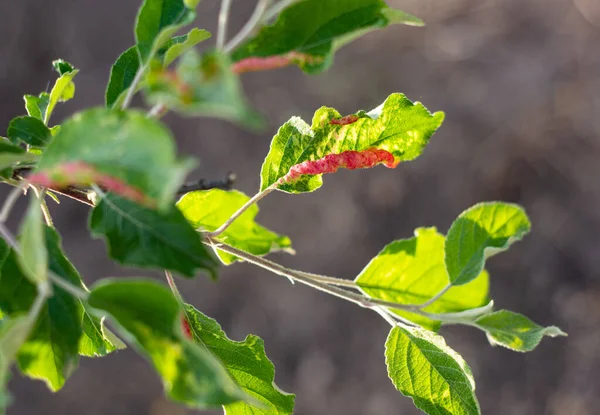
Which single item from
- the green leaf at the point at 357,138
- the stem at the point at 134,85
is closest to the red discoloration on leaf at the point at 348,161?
the green leaf at the point at 357,138

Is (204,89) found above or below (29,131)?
above

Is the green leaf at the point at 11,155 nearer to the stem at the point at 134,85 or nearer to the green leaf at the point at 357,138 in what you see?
the stem at the point at 134,85

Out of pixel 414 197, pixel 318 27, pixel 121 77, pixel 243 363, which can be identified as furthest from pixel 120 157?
pixel 414 197

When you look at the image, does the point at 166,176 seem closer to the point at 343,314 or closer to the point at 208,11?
the point at 343,314

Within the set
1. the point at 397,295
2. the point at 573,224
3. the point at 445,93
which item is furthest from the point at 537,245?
the point at 397,295

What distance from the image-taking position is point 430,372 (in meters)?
0.92

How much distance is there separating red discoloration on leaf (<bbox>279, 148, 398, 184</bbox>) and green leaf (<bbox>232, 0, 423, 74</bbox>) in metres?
0.21

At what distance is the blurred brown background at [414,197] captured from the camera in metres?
3.96

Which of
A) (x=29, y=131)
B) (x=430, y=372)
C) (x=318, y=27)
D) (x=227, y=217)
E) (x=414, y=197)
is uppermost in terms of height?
(x=318, y=27)

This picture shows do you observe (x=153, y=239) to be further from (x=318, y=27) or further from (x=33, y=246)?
(x=318, y=27)

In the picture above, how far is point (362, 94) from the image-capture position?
14.6ft

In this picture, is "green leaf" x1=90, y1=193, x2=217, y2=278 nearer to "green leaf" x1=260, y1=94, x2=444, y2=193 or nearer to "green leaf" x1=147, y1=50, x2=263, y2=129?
"green leaf" x1=147, y1=50, x2=263, y2=129

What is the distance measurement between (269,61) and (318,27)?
2.8 inches

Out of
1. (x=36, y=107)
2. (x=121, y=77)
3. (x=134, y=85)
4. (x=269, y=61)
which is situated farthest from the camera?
(x=36, y=107)
